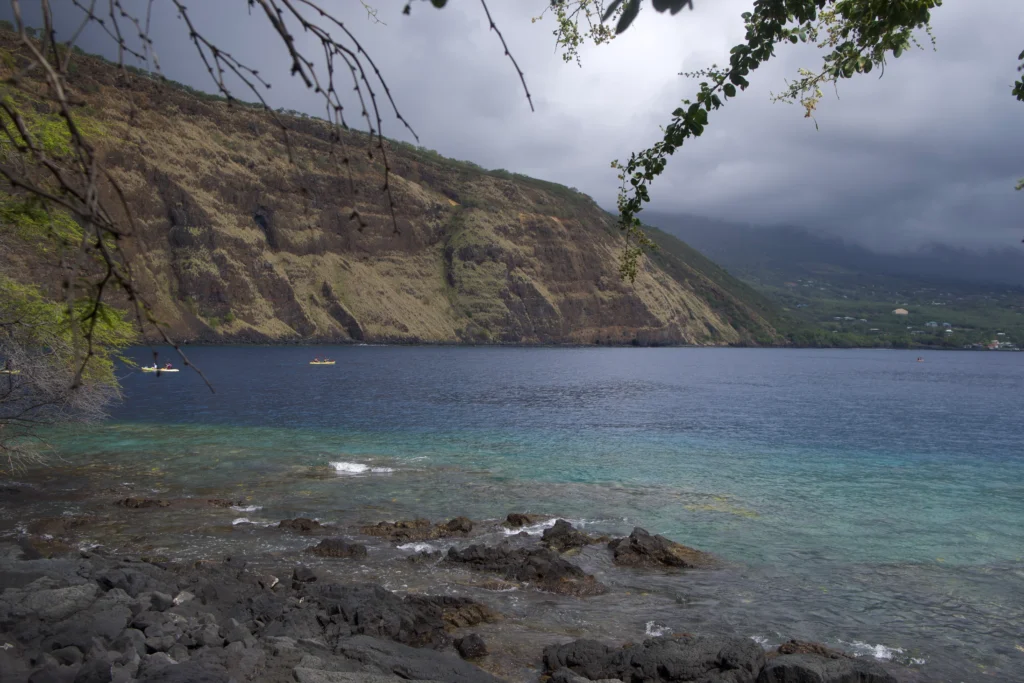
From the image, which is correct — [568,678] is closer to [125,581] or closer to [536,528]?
[125,581]

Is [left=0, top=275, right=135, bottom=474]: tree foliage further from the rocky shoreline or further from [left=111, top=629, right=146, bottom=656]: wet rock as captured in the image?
[left=111, top=629, right=146, bottom=656]: wet rock

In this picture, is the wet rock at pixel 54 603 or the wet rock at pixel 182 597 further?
the wet rock at pixel 182 597

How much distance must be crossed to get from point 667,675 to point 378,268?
129 metres

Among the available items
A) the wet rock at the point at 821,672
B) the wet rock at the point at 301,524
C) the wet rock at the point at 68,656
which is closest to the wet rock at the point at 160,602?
the wet rock at the point at 68,656

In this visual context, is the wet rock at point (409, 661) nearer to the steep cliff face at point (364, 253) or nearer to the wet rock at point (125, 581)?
the wet rock at point (125, 581)

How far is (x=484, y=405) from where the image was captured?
50594mm

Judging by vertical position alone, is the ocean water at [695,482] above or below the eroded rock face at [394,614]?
below

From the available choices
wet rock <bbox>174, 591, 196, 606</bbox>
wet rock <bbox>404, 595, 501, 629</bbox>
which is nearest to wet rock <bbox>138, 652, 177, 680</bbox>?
wet rock <bbox>174, 591, 196, 606</bbox>

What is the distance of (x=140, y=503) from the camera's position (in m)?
19.1

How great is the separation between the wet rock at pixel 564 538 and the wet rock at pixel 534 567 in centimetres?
113

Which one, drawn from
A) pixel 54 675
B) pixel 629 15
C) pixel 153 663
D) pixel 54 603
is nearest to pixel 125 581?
pixel 54 603

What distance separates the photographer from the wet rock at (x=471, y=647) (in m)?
10.4

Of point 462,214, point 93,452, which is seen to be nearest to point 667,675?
point 93,452

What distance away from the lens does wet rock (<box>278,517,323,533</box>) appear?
677 inches
